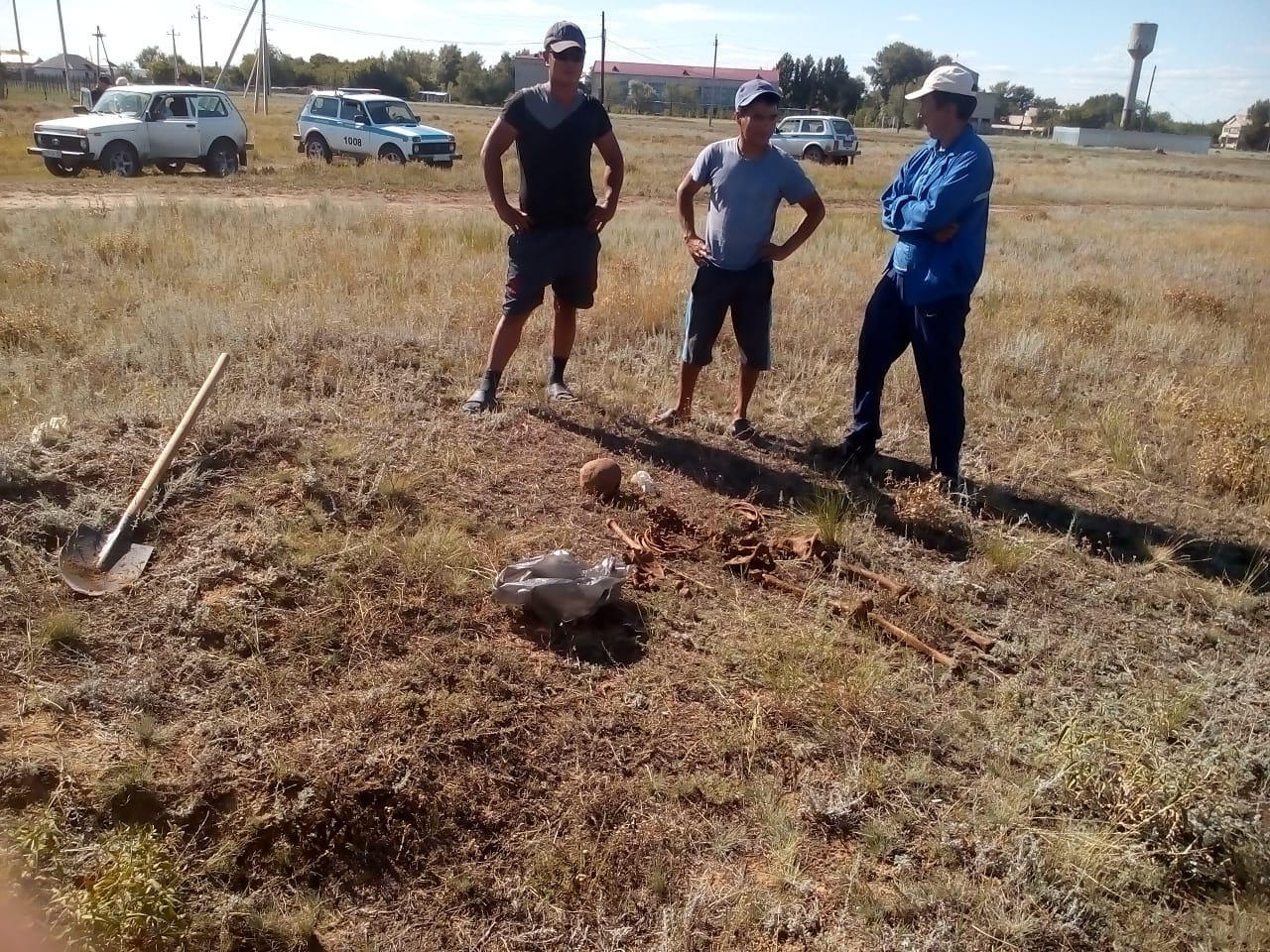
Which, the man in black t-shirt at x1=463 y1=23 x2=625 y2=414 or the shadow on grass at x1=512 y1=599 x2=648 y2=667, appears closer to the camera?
the shadow on grass at x1=512 y1=599 x2=648 y2=667

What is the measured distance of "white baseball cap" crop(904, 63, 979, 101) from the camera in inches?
148

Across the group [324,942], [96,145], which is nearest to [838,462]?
[324,942]

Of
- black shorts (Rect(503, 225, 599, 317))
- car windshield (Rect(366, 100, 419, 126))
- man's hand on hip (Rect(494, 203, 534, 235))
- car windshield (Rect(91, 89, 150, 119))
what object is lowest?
black shorts (Rect(503, 225, 599, 317))

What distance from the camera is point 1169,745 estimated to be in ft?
A: 9.07

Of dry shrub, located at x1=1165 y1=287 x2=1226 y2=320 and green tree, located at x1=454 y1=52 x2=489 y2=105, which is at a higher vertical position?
green tree, located at x1=454 y1=52 x2=489 y2=105

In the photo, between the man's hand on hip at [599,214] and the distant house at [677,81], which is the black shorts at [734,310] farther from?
the distant house at [677,81]

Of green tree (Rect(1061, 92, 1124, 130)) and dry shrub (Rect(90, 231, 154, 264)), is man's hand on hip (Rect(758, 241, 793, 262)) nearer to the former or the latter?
dry shrub (Rect(90, 231, 154, 264))

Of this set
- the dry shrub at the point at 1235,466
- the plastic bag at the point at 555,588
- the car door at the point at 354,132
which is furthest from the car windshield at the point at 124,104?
the dry shrub at the point at 1235,466

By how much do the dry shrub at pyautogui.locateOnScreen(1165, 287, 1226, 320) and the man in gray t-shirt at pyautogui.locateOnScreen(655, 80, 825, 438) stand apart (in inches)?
251

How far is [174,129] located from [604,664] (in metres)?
15.9

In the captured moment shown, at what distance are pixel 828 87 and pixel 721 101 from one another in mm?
20175

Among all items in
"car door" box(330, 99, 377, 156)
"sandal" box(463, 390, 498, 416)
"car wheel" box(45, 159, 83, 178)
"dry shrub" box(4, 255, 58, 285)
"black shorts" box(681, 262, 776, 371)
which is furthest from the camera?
"car door" box(330, 99, 377, 156)

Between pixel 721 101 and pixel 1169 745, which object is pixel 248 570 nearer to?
pixel 1169 745

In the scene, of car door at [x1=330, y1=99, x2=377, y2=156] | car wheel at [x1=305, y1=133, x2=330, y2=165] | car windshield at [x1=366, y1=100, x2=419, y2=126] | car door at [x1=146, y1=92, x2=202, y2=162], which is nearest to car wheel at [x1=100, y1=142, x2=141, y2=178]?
car door at [x1=146, y1=92, x2=202, y2=162]
